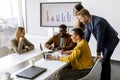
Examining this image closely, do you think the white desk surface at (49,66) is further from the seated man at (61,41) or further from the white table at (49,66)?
the seated man at (61,41)

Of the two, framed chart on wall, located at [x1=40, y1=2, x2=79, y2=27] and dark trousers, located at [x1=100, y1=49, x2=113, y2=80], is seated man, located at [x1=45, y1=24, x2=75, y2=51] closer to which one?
dark trousers, located at [x1=100, y1=49, x2=113, y2=80]

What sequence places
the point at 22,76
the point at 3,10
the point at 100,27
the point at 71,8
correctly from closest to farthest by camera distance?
the point at 22,76
the point at 100,27
the point at 71,8
the point at 3,10

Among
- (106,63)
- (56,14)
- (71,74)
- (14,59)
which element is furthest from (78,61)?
(56,14)

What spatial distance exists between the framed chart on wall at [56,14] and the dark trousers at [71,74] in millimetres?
2022

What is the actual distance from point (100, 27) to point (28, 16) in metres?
3.30

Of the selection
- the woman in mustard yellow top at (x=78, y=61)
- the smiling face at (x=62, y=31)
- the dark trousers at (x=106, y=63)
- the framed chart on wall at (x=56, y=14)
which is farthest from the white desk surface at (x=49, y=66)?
the framed chart on wall at (x=56, y=14)

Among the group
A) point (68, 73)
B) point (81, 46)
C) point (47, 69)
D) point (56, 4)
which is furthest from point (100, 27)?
point (56, 4)

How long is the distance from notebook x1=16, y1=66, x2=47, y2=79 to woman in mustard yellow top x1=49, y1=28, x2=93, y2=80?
16.7 inches

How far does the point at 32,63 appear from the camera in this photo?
8.77ft

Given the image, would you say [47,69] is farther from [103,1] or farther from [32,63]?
[103,1]

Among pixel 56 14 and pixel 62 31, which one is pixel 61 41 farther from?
pixel 56 14

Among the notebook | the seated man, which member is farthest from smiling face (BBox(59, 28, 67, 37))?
the notebook

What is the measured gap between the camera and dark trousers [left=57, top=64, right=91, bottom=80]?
2.82m

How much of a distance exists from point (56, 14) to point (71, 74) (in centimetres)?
226
